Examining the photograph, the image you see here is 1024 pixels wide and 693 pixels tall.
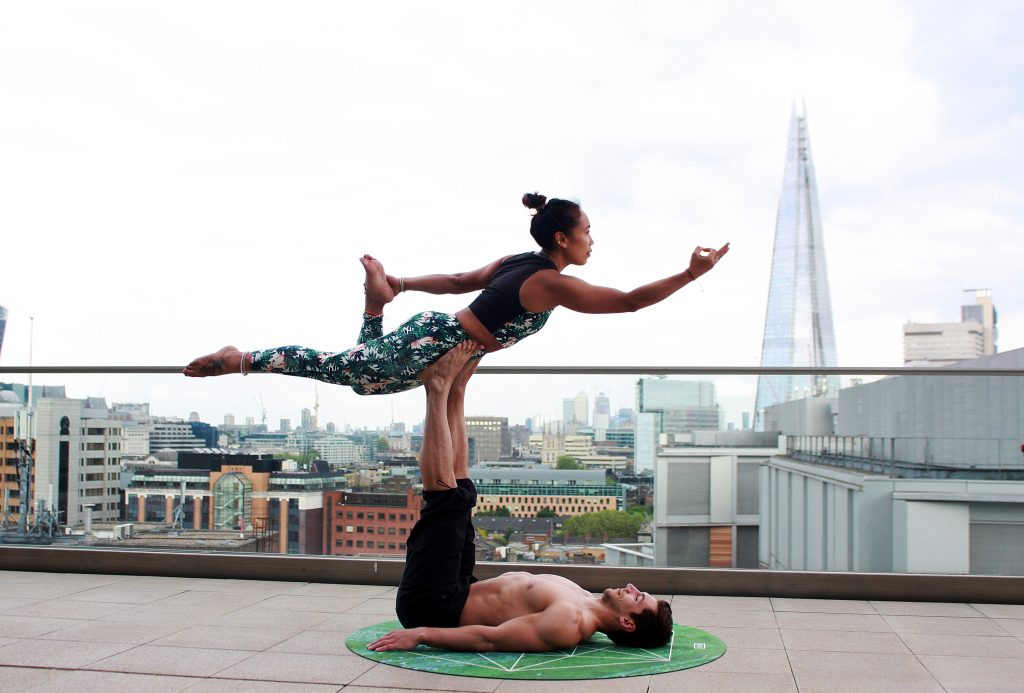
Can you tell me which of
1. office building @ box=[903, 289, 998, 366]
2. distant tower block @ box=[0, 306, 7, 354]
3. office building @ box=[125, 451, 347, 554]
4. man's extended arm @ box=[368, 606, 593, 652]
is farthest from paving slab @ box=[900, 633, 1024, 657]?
office building @ box=[903, 289, 998, 366]

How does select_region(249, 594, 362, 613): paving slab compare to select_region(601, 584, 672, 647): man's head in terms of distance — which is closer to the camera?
select_region(601, 584, 672, 647): man's head

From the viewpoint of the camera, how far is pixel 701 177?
6319 centimetres

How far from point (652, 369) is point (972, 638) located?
1681 mm

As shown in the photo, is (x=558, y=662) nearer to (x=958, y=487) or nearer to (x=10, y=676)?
(x=10, y=676)

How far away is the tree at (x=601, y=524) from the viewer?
13.4 ft

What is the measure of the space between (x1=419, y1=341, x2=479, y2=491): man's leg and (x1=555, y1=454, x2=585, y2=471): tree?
3.94 ft

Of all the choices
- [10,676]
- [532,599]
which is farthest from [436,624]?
[10,676]

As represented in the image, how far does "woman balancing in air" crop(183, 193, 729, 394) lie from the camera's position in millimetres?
2891

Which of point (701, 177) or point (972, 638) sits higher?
point (701, 177)

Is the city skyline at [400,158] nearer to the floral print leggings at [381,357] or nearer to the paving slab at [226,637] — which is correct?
the floral print leggings at [381,357]

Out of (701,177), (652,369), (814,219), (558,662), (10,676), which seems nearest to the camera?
(10,676)

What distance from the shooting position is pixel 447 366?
119 inches

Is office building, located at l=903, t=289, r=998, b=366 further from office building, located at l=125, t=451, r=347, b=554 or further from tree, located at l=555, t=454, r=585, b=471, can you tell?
office building, located at l=125, t=451, r=347, b=554

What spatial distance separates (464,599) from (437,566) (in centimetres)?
16
